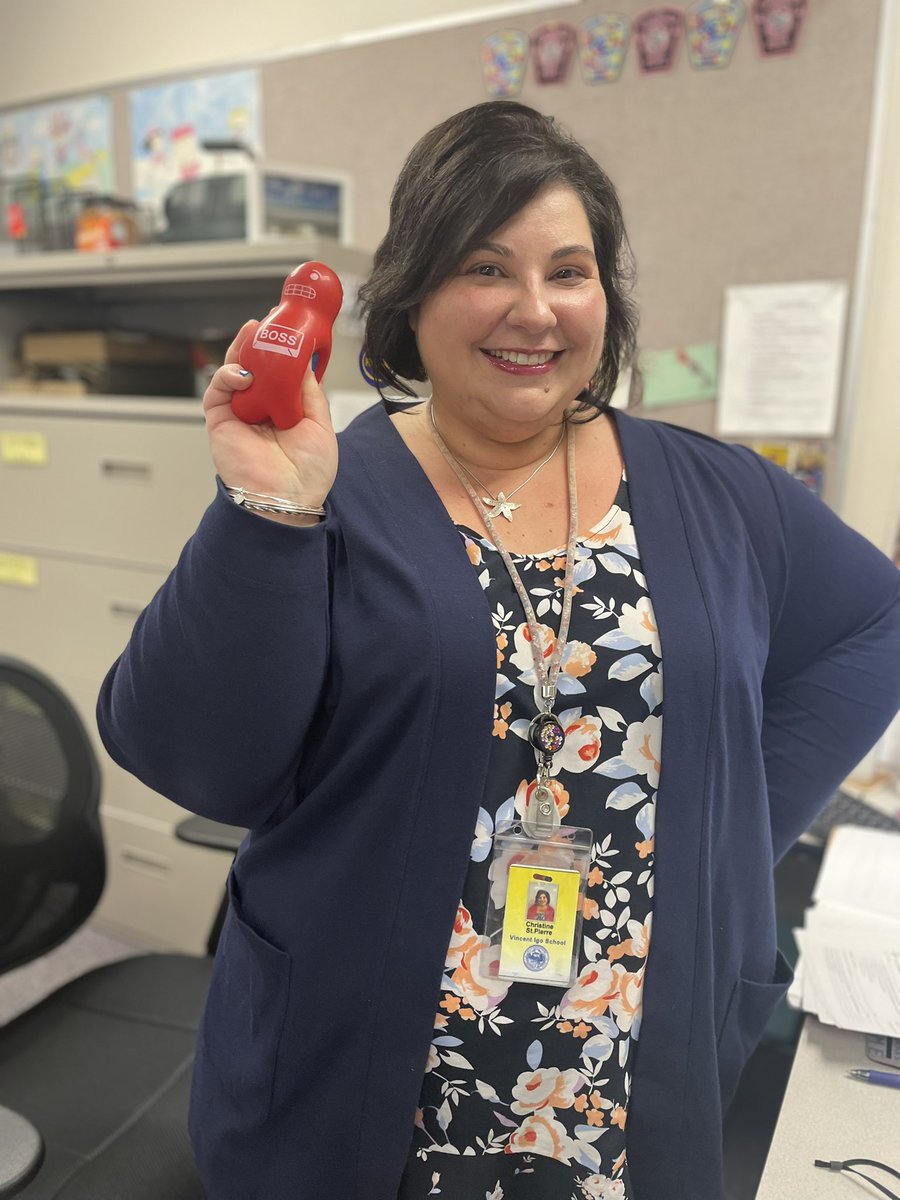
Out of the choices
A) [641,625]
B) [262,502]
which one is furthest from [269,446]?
[641,625]

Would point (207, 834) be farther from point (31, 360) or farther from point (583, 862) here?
point (31, 360)

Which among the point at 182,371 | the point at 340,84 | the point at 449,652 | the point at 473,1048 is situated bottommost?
the point at 473,1048

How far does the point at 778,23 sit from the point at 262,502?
1.36 metres

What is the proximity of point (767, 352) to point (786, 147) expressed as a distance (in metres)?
0.33

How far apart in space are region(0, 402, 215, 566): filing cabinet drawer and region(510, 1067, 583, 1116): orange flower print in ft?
4.04

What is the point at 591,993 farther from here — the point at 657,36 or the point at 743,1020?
the point at 657,36

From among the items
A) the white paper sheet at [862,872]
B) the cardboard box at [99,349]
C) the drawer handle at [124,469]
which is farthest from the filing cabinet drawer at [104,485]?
the white paper sheet at [862,872]

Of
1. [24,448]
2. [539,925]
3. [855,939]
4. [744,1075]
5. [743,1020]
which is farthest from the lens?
[24,448]

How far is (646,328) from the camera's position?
5.34 ft

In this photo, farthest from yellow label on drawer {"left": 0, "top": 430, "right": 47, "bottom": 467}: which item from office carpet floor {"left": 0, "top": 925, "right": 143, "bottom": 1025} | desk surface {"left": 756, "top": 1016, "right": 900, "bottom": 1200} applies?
desk surface {"left": 756, "top": 1016, "right": 900, "bottom": 1200}

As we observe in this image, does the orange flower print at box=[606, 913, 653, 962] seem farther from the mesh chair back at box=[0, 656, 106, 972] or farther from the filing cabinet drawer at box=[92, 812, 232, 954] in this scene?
the filing cabinet drawer at box=[92, 812, 232, 954]

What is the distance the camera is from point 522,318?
28.2 inches

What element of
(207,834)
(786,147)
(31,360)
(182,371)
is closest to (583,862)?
(207,834)

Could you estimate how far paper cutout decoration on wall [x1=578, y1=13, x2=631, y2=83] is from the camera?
155 cm
